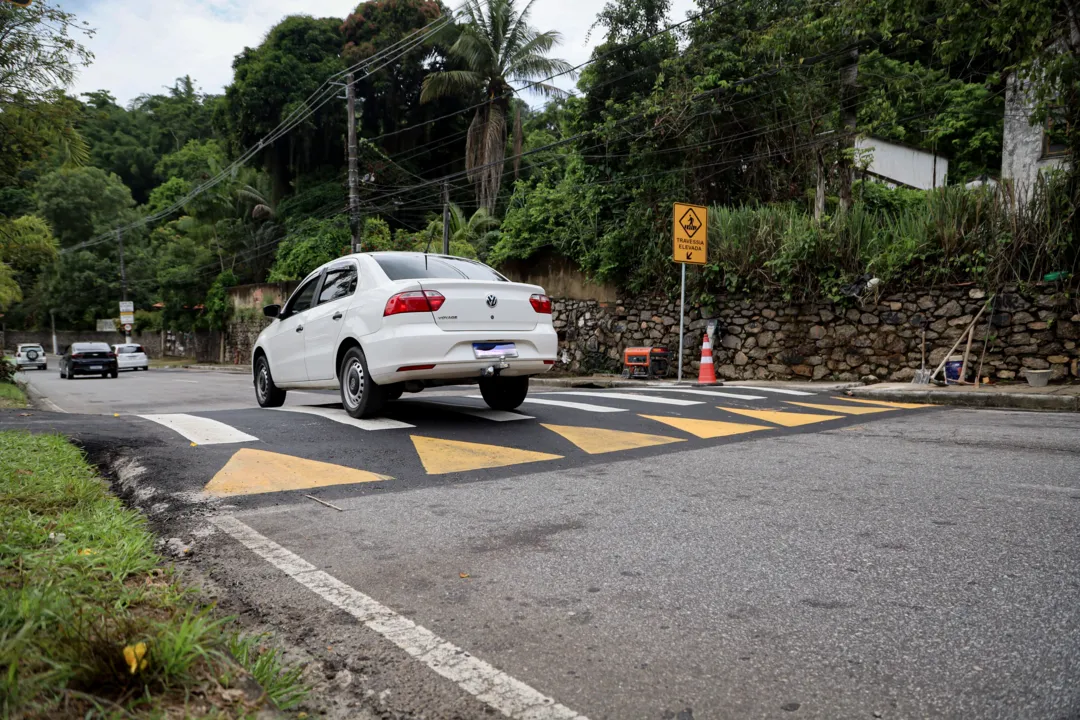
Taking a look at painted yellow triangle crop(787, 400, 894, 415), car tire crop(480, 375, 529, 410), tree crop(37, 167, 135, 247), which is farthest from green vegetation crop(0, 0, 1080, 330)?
tree crop(37, 167, 135, 247)

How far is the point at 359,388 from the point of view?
7434 millimetres

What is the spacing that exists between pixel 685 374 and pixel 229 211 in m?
33.6

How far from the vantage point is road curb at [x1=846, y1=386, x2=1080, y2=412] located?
9.31 m

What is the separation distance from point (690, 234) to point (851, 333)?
11.5ft

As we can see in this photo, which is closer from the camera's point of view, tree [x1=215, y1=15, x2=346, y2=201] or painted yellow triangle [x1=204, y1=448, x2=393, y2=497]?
painted yellow triangle [x1=204, y1=448, x2=393, y2=497]

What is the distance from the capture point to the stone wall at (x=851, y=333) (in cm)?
1152

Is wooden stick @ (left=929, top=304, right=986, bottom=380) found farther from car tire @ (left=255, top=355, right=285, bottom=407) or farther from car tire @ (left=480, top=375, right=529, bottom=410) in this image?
car tire @ (left=255, top=355, right=285, bottom=407)

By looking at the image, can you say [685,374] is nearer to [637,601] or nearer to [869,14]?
[869,14]

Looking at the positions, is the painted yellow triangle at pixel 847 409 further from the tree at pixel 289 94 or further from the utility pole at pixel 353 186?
the tree at pixel 289 94

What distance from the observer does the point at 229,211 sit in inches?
1633

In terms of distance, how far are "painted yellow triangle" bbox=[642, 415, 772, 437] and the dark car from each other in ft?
92.6

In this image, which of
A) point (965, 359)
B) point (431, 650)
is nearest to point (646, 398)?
point (965, 359)

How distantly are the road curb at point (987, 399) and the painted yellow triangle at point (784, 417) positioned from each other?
296 cm

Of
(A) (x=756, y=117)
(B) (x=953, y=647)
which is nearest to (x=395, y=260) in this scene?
(B) (x=953, y=647)
